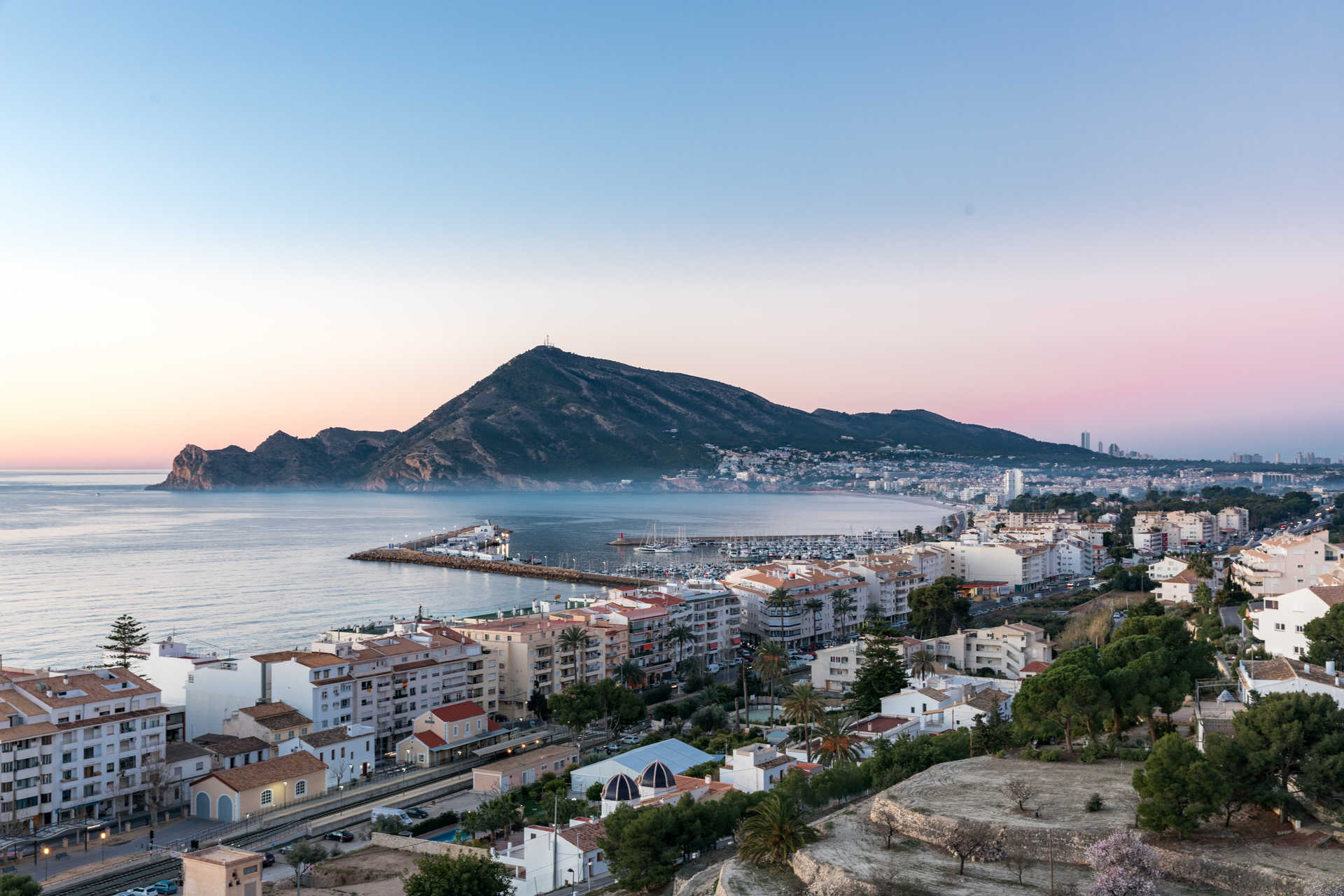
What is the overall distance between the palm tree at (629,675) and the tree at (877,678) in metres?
8.12

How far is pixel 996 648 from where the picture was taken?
3831 centimetres

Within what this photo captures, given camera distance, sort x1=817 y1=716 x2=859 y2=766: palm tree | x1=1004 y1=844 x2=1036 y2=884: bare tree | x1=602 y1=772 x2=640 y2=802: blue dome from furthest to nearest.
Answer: x1=817 y1=716 x2=859 y2=766: palm tree → x1=602 y1=772 x2=640 y2=802: blue dome → x1=1004 y1=844 x2=1036 y2=884: bare tree

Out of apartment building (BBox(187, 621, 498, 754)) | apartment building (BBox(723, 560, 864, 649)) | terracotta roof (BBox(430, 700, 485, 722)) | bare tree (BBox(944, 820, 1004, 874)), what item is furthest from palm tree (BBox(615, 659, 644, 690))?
bare tree (BBox(944, 820, 1004, 874))

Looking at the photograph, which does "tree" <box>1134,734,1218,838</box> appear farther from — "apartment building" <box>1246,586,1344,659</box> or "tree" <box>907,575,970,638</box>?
"tree" <box>907,575,970,638</box>

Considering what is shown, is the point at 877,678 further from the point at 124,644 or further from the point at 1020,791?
the point at 124,644

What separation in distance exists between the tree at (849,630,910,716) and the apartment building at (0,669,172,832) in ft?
62.5

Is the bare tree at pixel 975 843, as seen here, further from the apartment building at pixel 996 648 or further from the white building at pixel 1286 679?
the apartment building at pixel 996 648

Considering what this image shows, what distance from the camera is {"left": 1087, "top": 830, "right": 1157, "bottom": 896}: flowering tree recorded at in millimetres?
11523

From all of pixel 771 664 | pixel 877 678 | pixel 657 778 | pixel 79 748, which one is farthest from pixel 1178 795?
pixel 79 748

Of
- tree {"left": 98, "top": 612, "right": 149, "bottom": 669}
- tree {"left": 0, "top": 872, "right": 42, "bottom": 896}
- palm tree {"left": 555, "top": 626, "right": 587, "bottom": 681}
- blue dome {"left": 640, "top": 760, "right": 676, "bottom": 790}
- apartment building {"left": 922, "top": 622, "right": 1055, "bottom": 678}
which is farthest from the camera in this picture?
apartment building {"left": 922, "top": 622, "right": 1055, "bottom": 678}

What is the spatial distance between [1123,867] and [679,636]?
2992 cm

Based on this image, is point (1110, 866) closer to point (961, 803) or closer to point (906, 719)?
point (961, 803)

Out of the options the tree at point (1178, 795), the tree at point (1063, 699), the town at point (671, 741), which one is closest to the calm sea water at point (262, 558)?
the town at point (671, 741)

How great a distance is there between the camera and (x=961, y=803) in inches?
592
